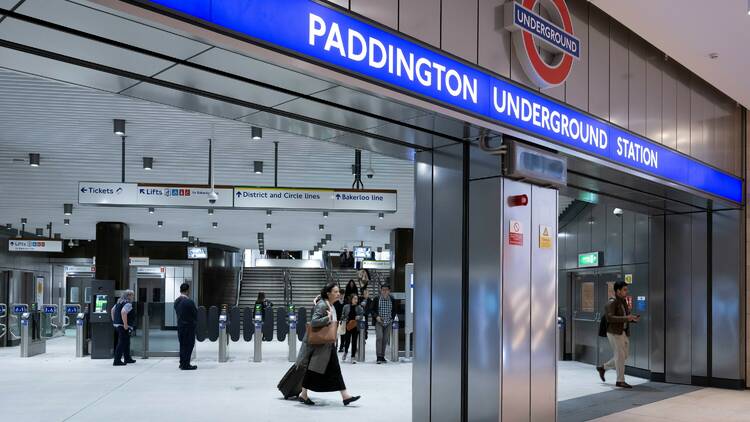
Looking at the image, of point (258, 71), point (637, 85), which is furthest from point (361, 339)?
point (258, 71)

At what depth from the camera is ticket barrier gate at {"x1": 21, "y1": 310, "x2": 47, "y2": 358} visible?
15578 millimetres

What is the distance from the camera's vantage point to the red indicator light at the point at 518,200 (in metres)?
6.07

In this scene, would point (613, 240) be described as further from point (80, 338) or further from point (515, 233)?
point (80, 338)

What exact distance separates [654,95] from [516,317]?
3.87m

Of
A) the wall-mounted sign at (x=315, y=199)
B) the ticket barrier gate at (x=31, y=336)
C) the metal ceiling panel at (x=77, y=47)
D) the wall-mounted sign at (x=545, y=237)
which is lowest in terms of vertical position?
the ticket barrier gate at (x=31, y=336)

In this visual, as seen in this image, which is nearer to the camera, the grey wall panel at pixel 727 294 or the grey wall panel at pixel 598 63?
the grey wall panel at pixel 598 63

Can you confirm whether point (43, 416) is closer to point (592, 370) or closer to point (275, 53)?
point (275, 53)

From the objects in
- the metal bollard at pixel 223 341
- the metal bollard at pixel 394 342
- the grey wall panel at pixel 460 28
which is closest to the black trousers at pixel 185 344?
the metal bollard at pixel 223 341

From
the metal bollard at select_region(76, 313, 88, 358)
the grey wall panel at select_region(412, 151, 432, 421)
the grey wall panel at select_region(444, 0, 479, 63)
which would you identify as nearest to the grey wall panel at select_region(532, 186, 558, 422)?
the grey wall panel at select_region(412, 151, 432, 421)

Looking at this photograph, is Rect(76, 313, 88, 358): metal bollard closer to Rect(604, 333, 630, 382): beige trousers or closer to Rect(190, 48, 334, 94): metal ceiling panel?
Rect(604, 333, 630, 382): beige trousers

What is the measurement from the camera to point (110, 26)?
372 cm

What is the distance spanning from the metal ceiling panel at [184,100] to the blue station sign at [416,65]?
113 cm

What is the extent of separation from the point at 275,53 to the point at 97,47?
991 mm

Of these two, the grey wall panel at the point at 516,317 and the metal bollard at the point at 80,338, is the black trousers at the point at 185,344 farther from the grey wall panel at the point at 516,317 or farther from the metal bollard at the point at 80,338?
the grey wall panel at the point at 516,317
